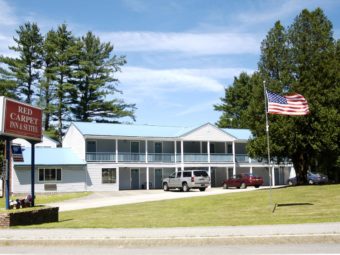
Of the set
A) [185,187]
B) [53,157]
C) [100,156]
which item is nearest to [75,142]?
[100,156]

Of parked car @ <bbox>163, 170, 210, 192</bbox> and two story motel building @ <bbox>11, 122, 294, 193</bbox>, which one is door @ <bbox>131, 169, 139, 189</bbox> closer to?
two story motel building @ <bbox>11, 122, 294, 193</bbox>

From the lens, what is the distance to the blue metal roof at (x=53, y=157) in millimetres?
44625

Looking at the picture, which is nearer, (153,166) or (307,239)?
(307,239)

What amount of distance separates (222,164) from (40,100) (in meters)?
27.0

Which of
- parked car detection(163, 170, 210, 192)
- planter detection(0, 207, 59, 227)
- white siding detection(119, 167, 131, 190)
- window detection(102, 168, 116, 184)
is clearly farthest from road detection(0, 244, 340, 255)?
white siding detection(119, 167, 131, 190)

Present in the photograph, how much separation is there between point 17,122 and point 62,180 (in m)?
28.6

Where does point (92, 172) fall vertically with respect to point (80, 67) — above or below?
below

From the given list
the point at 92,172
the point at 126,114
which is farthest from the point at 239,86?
the point at 92,172

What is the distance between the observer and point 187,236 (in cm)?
1131

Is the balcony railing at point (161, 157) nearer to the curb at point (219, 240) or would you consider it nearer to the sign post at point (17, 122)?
the sign post at point (17, 122)

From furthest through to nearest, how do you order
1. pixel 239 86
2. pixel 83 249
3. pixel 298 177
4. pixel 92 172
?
1. pixel 239 86
2. pixel 92 172
3. pixel 298 177
4. pixel 83 249

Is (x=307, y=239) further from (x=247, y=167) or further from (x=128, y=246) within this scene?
(x=247, y=167)

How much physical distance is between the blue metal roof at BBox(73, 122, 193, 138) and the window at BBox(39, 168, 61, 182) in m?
4.44

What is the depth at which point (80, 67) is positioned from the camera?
69812 mm
